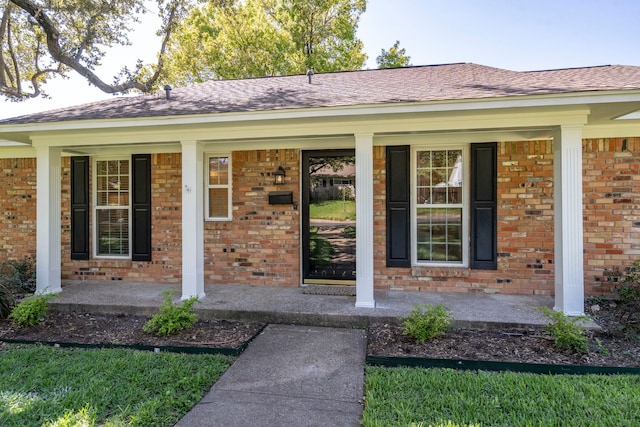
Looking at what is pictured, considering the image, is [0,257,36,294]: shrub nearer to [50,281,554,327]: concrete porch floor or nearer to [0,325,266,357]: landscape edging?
[50,281,554,327]: concrete porch floor

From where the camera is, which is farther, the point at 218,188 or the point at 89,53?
the point at 89,53

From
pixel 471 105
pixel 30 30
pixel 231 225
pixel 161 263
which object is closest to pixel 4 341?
pixel 161 263

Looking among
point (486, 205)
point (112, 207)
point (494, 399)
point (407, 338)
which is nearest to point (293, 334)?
point (407, 338)

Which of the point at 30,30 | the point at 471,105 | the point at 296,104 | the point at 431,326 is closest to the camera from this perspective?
the point at 431,326

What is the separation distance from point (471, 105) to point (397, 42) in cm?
1404

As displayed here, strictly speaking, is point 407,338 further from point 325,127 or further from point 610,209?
point 610,209

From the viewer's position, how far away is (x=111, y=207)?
6.55m

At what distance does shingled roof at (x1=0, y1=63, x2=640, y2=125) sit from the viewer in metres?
4.39

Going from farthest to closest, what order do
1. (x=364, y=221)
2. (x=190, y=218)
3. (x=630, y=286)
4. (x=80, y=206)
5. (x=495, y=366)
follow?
(x=80, y=206), (x=190, y=218), (x=630, y=286), (x=364, y=221), (x=495, y=366)

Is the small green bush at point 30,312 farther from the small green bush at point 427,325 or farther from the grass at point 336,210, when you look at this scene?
the small green bush at point 427,325

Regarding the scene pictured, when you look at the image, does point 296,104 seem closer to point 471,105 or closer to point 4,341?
point 471,105

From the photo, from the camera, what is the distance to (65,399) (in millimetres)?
2803

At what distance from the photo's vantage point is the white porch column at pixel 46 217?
18.2 feet

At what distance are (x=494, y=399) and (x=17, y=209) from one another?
815 cm
